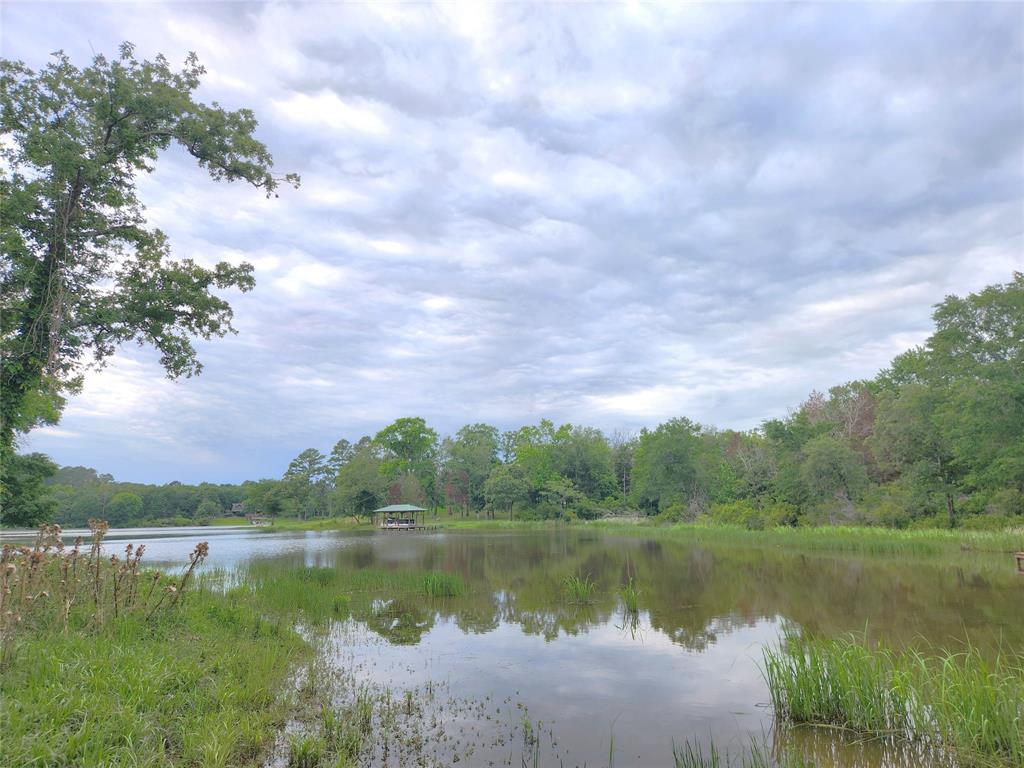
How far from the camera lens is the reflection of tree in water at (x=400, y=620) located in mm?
10023

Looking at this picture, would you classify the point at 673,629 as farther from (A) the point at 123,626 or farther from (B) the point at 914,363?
(B) the point at 914,363

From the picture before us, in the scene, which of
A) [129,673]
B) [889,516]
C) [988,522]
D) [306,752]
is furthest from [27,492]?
[988,522]

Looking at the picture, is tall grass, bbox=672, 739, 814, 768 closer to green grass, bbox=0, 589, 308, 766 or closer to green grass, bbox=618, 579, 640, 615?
green grass, bbox=0, 589, 308, 766

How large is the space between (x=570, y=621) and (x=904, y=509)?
25568 mm

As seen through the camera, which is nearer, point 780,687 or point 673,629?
point 780,687

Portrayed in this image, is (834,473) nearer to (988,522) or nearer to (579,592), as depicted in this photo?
(988,522)

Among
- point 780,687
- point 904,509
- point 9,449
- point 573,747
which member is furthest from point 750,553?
point 9,449

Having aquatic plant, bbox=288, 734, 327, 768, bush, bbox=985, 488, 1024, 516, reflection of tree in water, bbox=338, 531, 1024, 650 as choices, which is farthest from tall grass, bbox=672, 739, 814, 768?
bush, bbox=985, 488, 1024, 516

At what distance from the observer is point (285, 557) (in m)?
23.1

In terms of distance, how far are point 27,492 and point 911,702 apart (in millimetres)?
23418

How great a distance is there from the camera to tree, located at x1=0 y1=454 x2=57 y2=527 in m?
17.2

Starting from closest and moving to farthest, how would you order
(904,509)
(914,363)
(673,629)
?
(673,629), (904,509), (914,363)

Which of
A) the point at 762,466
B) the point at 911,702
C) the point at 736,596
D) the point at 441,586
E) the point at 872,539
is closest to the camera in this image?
the point at 911,702

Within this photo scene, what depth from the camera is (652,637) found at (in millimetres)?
9805
